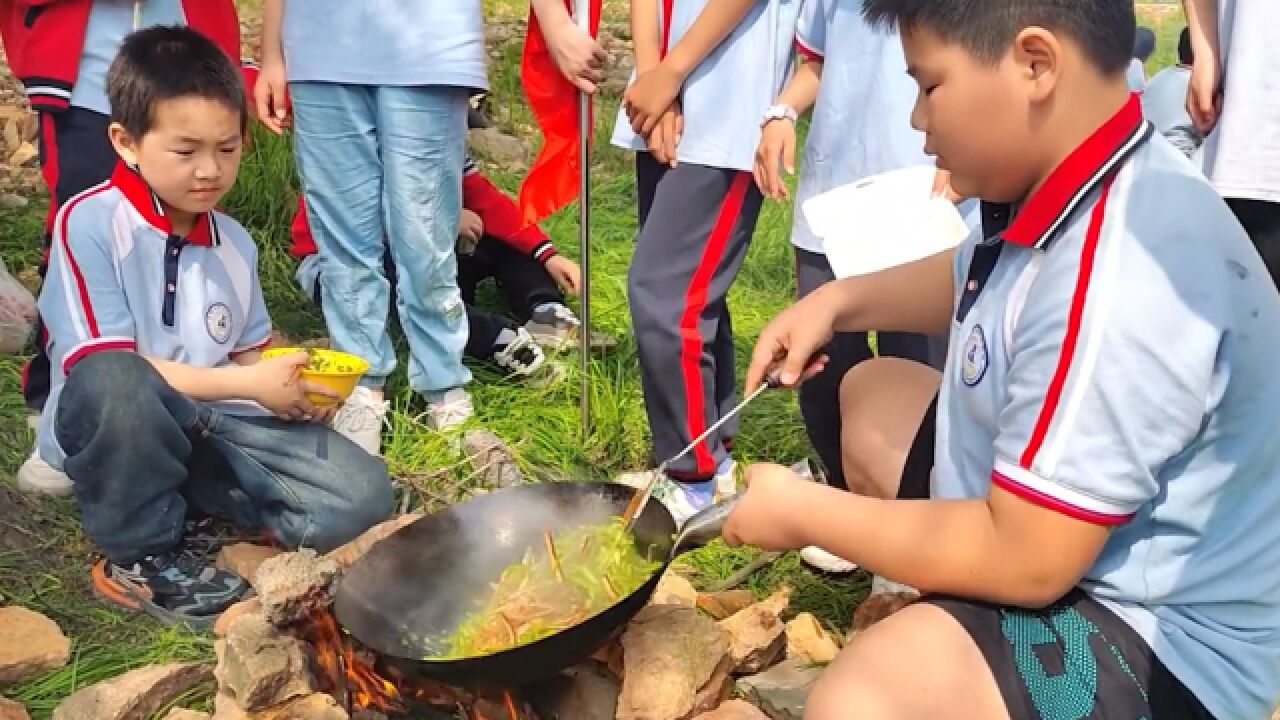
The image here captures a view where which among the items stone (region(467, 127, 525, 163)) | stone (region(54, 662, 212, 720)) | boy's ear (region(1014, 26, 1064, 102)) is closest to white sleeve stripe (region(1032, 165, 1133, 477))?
boy's ear (region(1014, 26, 1064, 102))

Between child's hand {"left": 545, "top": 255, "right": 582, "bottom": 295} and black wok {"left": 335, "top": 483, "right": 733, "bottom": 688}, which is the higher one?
black wok {"left": 335, "top": 483, "right": 733, "bottom": 688}

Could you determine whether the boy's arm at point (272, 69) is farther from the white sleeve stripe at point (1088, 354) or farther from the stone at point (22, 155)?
the stone at point (22, 155)

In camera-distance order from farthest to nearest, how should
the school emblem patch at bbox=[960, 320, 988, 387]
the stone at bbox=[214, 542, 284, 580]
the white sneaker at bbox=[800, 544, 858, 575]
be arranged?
the white sneaker at bbox=[800, 544, 858, 575] < the stone at bbox=[214, 542, 284, 580] < the school emblem patch at bbox=[960, 320, 988, 387]

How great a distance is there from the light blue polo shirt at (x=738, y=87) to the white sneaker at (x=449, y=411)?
1.10 meters

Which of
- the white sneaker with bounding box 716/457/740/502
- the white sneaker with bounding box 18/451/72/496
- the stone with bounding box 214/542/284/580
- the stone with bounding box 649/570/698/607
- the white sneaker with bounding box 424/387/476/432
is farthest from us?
the white sneaker with bounding box 424/387/476/432

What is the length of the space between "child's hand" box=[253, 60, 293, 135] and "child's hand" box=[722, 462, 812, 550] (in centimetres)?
220

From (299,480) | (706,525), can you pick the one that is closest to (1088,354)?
(706,525)

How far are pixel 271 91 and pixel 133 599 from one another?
1546mm

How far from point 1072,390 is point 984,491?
339 millimetres

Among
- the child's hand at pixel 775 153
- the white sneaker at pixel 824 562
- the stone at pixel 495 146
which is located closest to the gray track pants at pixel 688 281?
the child's hand at pixel 775 153

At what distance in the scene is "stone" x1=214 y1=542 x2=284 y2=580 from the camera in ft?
9.59

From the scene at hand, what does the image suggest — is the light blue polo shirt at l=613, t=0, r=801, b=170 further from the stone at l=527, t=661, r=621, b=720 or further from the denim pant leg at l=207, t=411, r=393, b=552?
the stone at l=527, t=661, r=621, b=720

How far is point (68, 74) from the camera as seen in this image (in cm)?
324

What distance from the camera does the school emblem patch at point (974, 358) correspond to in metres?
1.89
